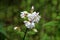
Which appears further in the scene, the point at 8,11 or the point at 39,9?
the point at 8,11

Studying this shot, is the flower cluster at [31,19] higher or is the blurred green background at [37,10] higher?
the blurred green background at [37,10]

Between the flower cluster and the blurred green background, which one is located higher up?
the blurred green background

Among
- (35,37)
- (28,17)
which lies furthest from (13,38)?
(28,17)

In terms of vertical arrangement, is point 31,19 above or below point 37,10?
below

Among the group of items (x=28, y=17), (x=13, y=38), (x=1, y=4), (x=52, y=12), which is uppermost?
(x=1, y=4)

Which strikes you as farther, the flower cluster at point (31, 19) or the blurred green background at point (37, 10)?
the blurred green background at point (37, 10)

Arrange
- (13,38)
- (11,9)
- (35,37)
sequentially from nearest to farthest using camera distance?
(13,38)
(35,37)
(11,9)

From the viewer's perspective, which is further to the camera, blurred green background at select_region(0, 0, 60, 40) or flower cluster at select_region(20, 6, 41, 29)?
blurred green background at select_region(0, 0, 60, 40)

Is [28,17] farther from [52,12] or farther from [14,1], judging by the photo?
[14,1]

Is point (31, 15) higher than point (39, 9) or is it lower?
lower

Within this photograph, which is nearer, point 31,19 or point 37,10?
point 31,19

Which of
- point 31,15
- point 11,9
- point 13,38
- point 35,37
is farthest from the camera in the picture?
point 11,9
